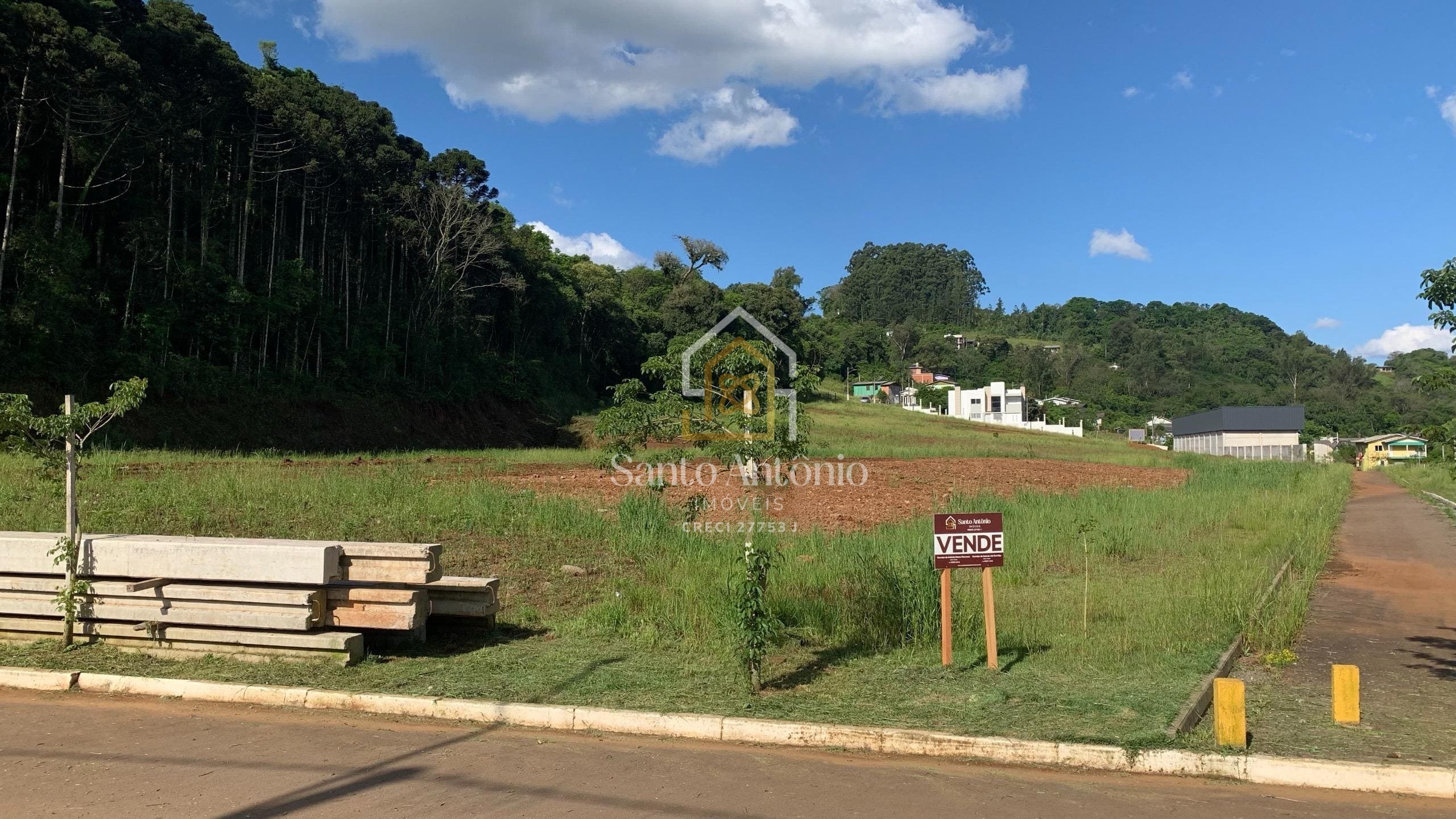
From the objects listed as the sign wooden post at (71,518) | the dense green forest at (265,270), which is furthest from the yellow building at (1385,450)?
the sign wooden post at (71,518)

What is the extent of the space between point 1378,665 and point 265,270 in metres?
40.8

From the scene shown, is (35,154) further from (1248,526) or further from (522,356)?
(1248,526)

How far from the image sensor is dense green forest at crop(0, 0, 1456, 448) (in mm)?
26016

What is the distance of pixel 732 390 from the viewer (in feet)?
46.9

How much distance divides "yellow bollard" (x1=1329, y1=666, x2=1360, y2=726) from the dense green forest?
2.12 metres

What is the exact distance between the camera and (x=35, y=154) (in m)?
28.7

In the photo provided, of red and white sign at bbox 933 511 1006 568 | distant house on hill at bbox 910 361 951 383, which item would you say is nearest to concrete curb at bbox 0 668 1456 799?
red and white sign at bbox 933 511 1006 568

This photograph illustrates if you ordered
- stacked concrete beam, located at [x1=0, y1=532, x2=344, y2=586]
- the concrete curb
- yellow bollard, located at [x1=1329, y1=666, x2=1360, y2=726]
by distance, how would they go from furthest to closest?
stacked concrete beam, located at [x1=0, y1=532, x2=344, y2=586]
yellow bollard, located at [x1=1329, y1=666, x2=1360, y2=726]
the concrete curb

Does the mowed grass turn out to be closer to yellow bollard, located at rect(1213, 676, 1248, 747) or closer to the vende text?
yellow bollard, located at rect(1213, 676, 1248, 747)

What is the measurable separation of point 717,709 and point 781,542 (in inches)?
261

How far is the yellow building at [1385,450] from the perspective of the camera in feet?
246

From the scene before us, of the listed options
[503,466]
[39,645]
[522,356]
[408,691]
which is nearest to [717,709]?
[408,691]

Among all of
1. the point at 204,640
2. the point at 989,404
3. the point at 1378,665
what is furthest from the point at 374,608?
the point at 989,404

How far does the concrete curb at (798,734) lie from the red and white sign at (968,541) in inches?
81.2
